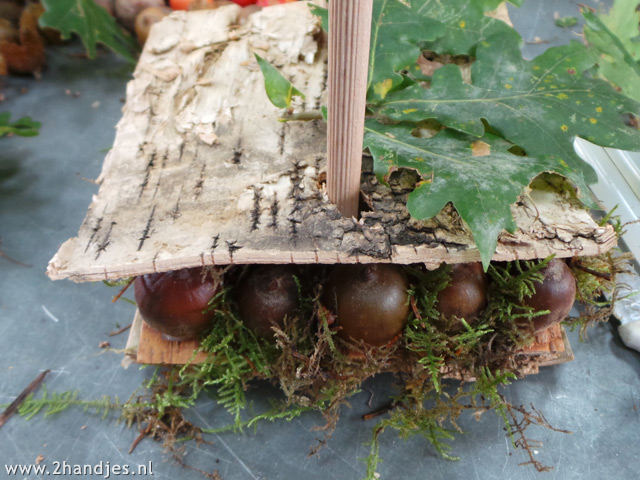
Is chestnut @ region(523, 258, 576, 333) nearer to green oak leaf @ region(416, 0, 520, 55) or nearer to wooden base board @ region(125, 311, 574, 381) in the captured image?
wooden base board @ region(125, 311, 574, 381)

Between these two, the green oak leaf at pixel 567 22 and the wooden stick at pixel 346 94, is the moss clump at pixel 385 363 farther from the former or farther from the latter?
the green oak leaf at pixel 567 22

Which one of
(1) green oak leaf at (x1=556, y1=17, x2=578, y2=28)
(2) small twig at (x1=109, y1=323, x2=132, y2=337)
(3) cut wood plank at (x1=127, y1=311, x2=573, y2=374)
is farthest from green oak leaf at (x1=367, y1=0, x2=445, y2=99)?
(1) green oak leaf at (x1=556, y1=17, x2=578, y2=28)

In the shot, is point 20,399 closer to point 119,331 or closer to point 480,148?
point 119,331

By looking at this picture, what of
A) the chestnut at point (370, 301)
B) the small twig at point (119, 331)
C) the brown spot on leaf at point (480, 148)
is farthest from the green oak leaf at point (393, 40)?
the small twig at point (119, 331)

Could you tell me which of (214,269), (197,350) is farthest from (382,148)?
(197,350)

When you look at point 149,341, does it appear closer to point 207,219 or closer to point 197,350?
point 197,350

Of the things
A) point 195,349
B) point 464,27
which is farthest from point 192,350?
point 464,27
